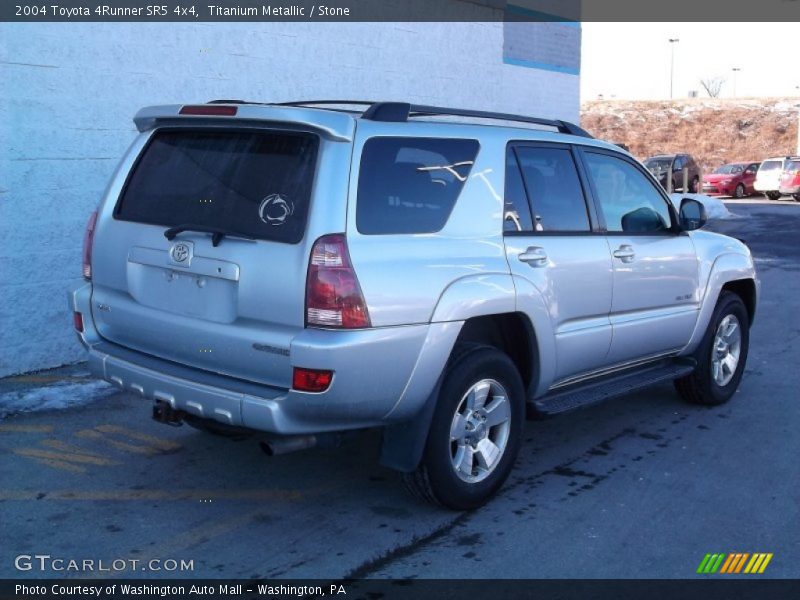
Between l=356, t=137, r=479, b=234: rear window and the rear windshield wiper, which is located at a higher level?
l=356, t=137, r=479, b=234: rear window

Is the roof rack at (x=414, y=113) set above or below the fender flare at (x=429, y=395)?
above

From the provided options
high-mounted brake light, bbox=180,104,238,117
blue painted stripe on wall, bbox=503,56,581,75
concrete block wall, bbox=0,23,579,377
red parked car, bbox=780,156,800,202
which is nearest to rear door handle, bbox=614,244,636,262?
high-mounted brake light, bbox=180,104,238,117

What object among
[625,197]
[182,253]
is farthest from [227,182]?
[625,197]

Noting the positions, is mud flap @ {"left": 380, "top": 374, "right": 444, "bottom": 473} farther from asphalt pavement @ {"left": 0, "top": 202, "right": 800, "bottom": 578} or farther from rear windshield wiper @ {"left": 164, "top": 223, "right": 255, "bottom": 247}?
rear windshield wiper @ {"left": 164, "top": 223, "right": 255, "bottom": 247}

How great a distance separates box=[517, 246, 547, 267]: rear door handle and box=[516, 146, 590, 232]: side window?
162 millimetres

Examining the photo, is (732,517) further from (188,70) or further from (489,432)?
(188,70)

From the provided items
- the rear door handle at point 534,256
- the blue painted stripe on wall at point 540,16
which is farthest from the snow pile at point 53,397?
the blue painted stripe on wall at point 540,16

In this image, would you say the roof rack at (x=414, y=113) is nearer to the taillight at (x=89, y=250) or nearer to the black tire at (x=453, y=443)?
the black tire at (x=453, y=443)

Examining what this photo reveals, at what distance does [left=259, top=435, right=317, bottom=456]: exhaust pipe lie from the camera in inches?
171

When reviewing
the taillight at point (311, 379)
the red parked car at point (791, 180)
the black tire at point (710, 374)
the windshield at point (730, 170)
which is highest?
the windshield at point (730, 170)

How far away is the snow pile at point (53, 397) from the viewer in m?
6.59

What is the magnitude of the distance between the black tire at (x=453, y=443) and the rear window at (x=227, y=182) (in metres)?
1.08

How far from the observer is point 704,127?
62438mm

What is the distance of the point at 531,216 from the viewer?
17.2 ft
